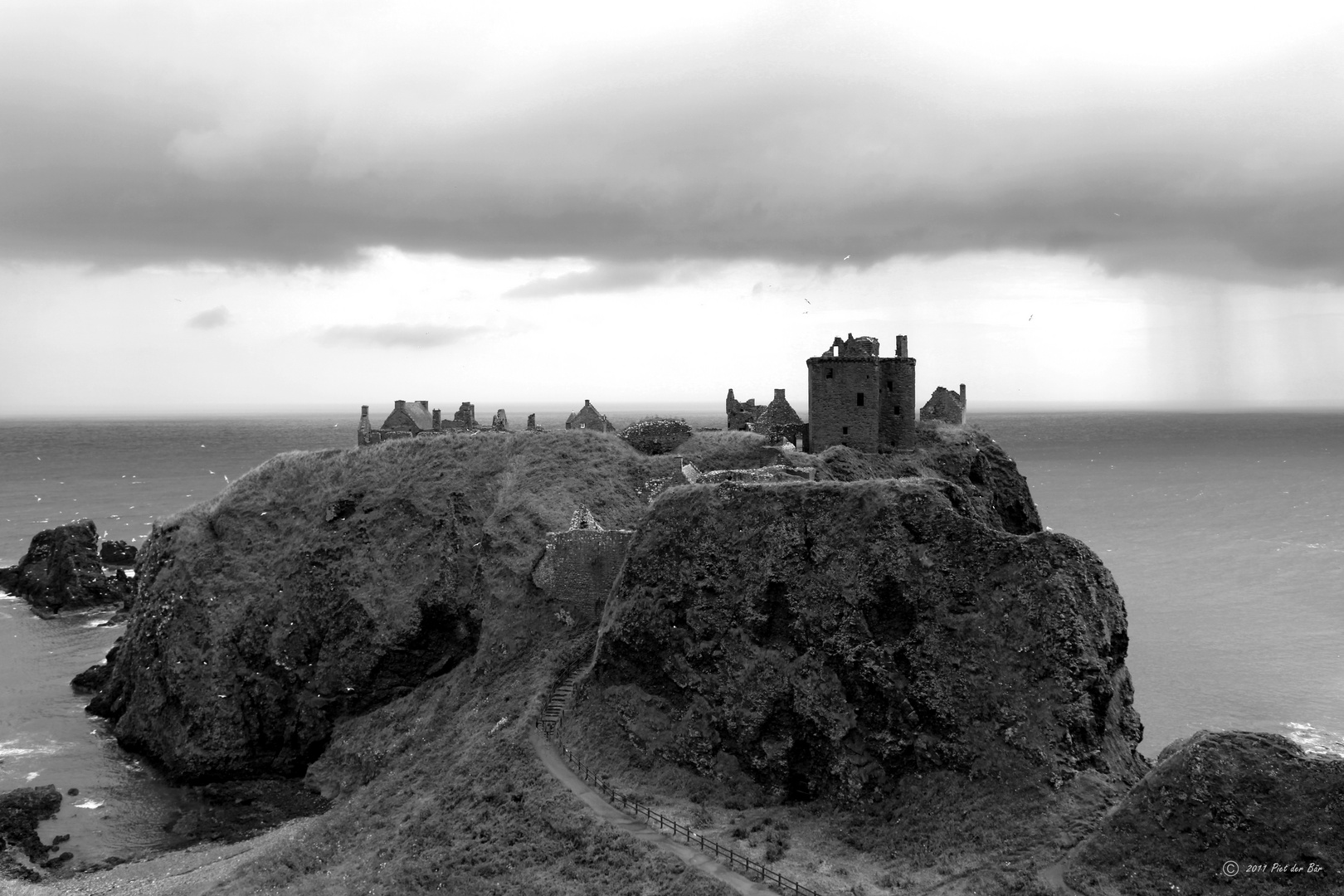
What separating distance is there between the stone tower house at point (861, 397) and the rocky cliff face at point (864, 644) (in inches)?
723


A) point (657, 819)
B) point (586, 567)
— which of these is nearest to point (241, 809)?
point (586, 567)

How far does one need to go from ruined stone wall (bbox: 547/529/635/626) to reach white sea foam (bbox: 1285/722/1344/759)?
35.5 metres

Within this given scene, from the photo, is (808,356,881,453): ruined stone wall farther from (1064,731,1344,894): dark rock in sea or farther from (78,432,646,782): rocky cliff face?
(1064,731,1344,894): dark rock in sea

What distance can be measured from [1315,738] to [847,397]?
30168mm

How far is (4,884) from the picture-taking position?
112 ft

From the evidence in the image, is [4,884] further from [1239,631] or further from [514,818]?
[1239,631]

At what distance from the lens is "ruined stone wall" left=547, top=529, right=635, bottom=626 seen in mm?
42031

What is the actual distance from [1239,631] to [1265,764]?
165ft

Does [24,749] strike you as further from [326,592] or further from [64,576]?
[64,576]

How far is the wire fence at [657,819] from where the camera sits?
25.3 meters

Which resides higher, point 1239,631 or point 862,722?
point 862,722

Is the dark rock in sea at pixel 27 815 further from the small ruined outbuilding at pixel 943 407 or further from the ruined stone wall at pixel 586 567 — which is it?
the small ruined outbuilding at pixel 943 407

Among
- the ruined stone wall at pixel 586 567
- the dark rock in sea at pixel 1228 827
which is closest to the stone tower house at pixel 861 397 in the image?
the ruined stone wall at pixel 586 567

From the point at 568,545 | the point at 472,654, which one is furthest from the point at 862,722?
the point at 472,654
